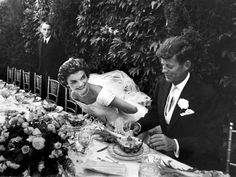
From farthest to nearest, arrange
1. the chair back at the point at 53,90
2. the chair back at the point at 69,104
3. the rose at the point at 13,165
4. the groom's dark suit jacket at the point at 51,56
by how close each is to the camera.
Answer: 1. the chair back at the point at 53,90
2. the chair back at the point at 69,104
3. the groom's dark suit jacket at the point at 51,56
4. the rose at the point at 13,165

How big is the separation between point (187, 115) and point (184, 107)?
52 millimetres

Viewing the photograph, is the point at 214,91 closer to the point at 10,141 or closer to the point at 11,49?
the point at 10,141

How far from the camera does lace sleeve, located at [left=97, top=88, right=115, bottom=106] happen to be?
6.80ft

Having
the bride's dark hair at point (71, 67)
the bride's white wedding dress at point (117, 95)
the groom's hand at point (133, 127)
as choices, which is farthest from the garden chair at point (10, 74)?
the groom's hand at point (133, 127)

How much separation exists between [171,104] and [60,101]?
127 cm

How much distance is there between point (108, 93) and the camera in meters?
2.08

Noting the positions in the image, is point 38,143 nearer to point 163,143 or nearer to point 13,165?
point 13,165

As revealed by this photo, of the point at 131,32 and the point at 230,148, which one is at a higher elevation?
the point at 131,32

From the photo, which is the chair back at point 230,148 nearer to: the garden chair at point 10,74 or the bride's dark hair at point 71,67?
the bride's dark hair at point 71,67

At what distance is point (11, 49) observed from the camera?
120 inches

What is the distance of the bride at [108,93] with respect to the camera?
2059 mm

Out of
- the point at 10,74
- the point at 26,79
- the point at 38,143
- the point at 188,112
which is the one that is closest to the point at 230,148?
the point at 188,112

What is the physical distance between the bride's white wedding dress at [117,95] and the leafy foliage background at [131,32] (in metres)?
0.07

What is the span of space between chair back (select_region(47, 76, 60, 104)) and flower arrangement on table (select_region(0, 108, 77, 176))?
44.6 inches
